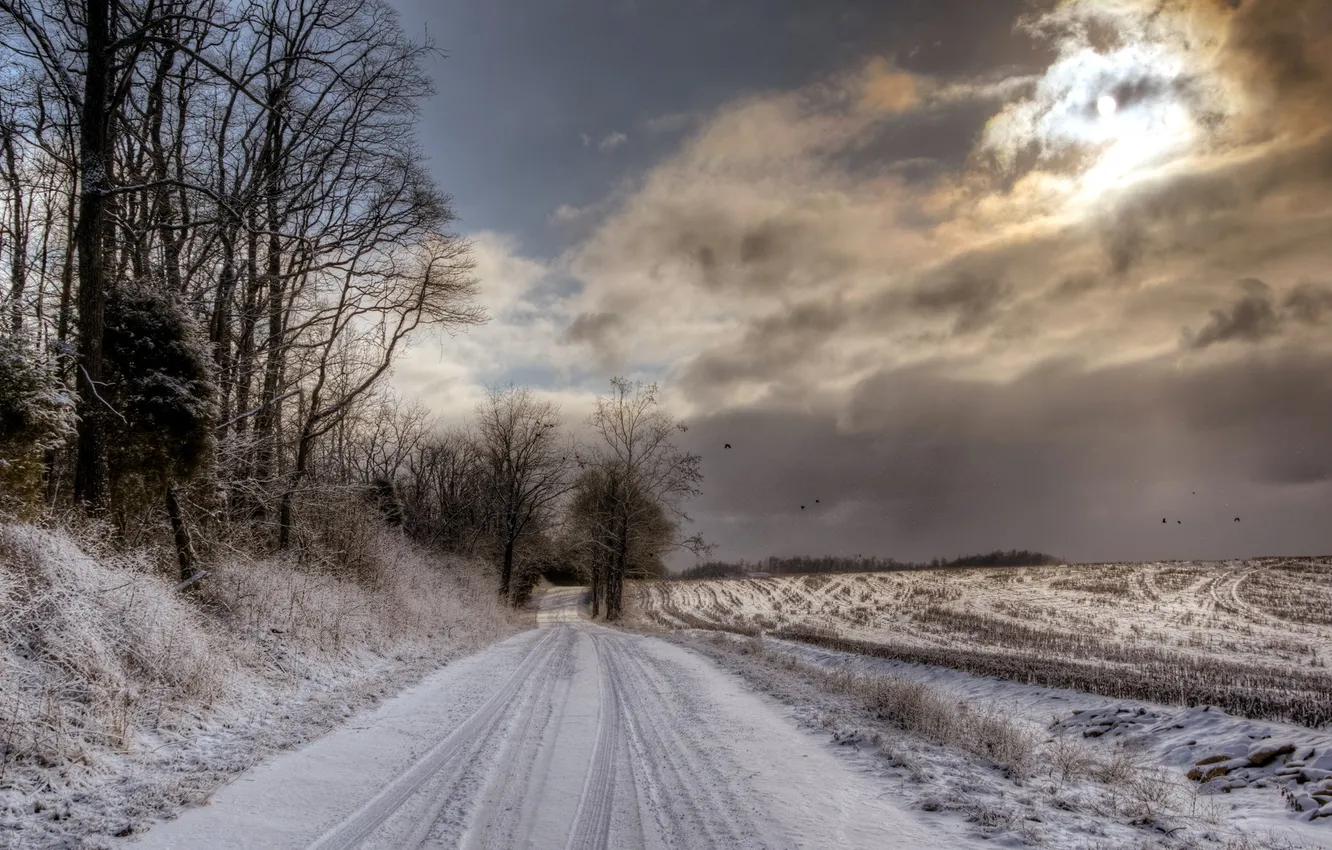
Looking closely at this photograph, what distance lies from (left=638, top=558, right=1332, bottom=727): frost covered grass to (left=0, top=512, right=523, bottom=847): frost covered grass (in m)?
13.4

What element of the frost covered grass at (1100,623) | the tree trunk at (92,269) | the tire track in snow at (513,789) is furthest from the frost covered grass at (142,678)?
the frost covered grass at (1100,623)

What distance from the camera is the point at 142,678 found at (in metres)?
7.05

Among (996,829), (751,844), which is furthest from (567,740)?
(996,829)

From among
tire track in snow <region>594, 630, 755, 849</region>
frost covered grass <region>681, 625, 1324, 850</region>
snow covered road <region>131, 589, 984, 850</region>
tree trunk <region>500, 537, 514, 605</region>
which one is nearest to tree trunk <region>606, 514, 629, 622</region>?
tree trunk <region>500, 537, 514, 605</region>

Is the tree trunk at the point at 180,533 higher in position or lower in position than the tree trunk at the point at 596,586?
higher

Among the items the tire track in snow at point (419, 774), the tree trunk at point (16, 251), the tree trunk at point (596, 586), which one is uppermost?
the tree trunk at point (16, 251)

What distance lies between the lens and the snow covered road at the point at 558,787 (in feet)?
15.6

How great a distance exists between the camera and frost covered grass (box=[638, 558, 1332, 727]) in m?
14.5

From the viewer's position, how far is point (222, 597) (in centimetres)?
1070

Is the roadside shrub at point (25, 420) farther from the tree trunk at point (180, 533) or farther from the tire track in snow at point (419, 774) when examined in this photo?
the tire track in snow at point (419, 774)

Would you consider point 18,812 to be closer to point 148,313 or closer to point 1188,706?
point 148,313

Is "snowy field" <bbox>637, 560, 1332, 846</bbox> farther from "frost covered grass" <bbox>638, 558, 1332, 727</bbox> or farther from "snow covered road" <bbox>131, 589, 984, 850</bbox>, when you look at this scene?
"snow covered road" <bbox>131, 589, 984, 850</bbox>

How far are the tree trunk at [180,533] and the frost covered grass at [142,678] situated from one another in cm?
27

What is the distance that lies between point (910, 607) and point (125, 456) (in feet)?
120
